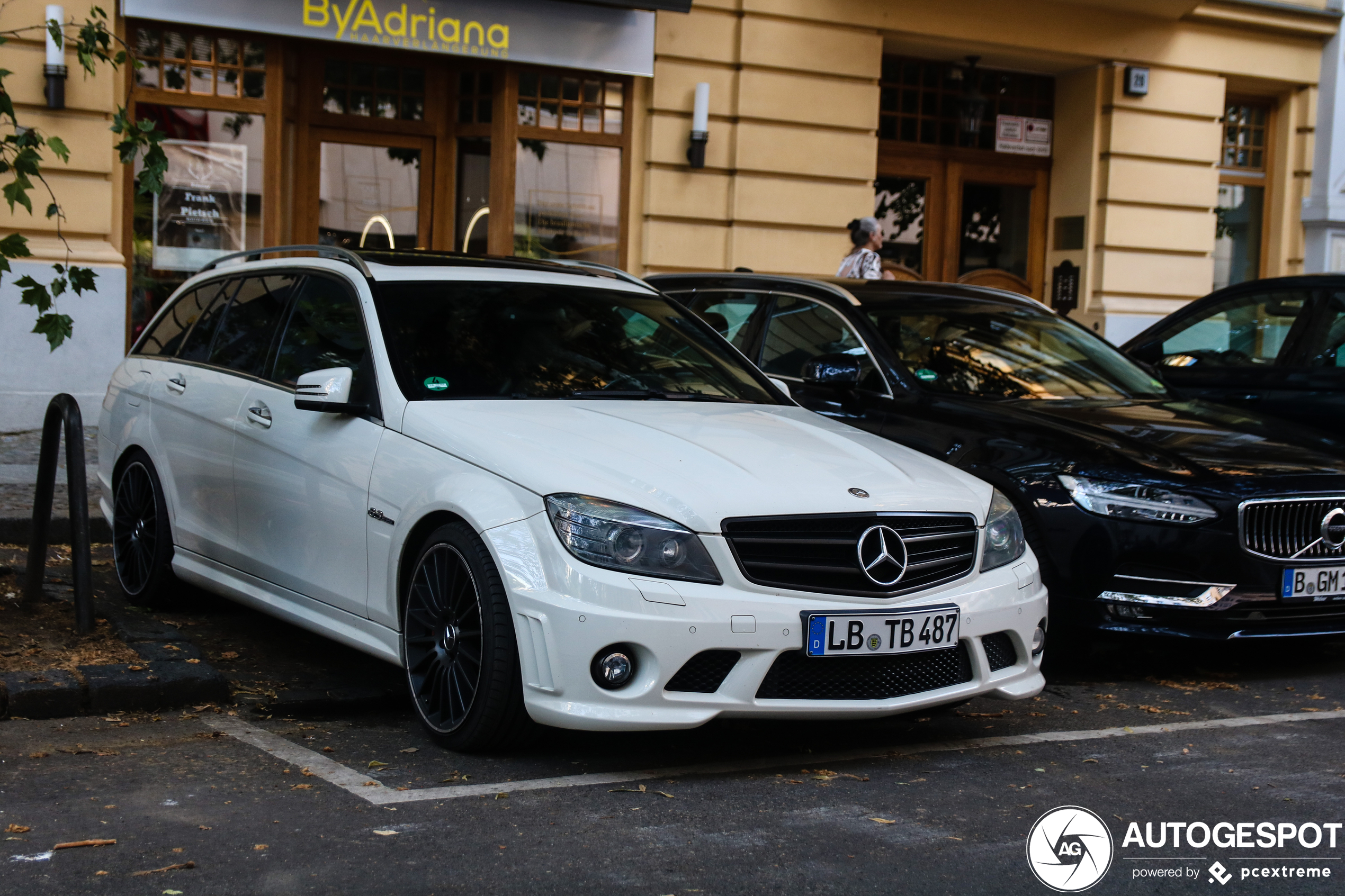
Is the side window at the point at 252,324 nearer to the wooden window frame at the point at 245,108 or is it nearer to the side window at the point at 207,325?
the side window at the point at 207,325

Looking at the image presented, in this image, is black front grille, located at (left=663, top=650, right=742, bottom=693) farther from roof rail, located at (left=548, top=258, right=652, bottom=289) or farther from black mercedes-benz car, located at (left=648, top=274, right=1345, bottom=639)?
roof rail, located at (left=548, top=258, right=652, bottom=289)

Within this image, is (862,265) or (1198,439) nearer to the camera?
(1198,439)

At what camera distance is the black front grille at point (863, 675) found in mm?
4227

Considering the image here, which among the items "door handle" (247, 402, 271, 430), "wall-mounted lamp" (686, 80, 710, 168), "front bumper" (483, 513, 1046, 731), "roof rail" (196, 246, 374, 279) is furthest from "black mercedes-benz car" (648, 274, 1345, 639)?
"wall-mounted lamp" (686, 80, 710, 168)

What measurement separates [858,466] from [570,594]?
1.09 m

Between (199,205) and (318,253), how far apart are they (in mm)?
7024

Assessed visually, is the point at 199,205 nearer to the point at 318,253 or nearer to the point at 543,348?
the point at 318,253

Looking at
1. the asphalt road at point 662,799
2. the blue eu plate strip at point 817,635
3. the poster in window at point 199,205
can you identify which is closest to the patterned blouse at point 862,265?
the poster in window at point 199,205

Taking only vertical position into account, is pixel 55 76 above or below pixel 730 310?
above

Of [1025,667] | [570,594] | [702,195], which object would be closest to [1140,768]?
[1025,667]

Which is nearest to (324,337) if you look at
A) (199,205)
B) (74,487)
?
(74,487)

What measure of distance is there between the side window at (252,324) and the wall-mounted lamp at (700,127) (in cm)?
777

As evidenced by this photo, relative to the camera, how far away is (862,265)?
1121cm

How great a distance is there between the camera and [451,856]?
11.7 ft
